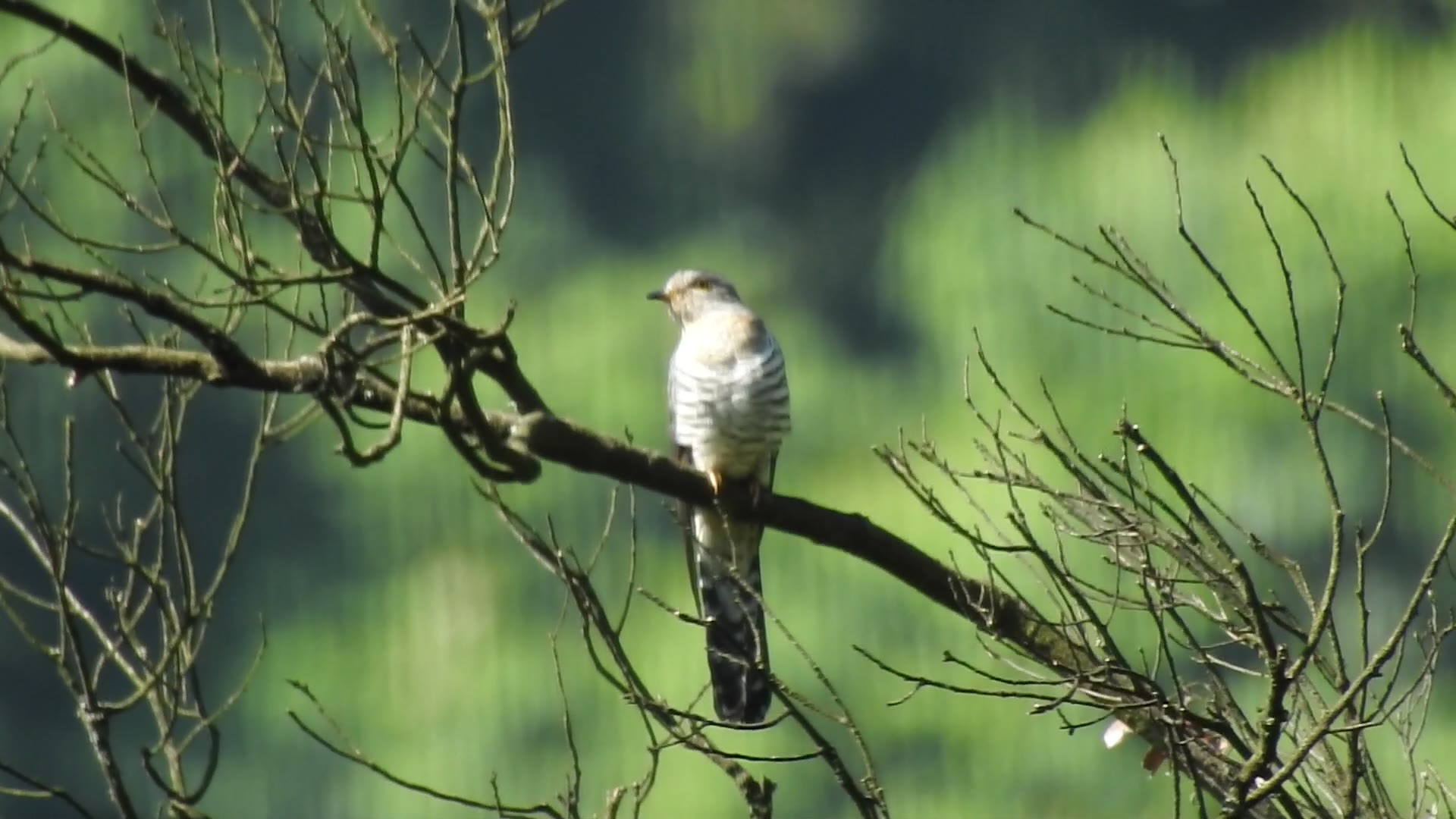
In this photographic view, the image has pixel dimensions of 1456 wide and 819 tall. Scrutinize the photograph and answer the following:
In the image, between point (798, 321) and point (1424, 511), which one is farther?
point (798, 321)

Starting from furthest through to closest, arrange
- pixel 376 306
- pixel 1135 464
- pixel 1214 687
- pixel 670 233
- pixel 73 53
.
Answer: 1. pixel 670 233
2. pixel 73 53
3. pixel 1135 464
4. pixel 376 306
5. pixel 1214 687

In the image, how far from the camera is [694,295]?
4.77m

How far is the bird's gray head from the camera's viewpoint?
4750 mm

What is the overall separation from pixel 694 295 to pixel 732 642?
1029 mm

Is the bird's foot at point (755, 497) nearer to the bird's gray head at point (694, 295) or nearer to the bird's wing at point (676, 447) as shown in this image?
the bird's wing at point (676, 447)

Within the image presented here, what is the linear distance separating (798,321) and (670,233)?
0.50m

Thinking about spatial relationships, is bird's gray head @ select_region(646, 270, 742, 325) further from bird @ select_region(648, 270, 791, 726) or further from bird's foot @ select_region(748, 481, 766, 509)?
bird's foot @ select_region(748, 481, 766, 509)

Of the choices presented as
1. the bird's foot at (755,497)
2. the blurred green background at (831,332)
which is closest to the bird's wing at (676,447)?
the blurred green background at (831,332)

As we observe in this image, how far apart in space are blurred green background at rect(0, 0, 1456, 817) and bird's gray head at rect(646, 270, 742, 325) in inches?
19.9

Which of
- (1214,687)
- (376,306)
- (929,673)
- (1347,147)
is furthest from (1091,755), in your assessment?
(376,306)

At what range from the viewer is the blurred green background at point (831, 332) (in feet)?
16.2

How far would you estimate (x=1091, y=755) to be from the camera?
4.86 meters

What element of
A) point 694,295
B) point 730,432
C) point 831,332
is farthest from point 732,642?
point 831,332

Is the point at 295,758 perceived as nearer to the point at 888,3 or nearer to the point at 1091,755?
the point at 1091,755
